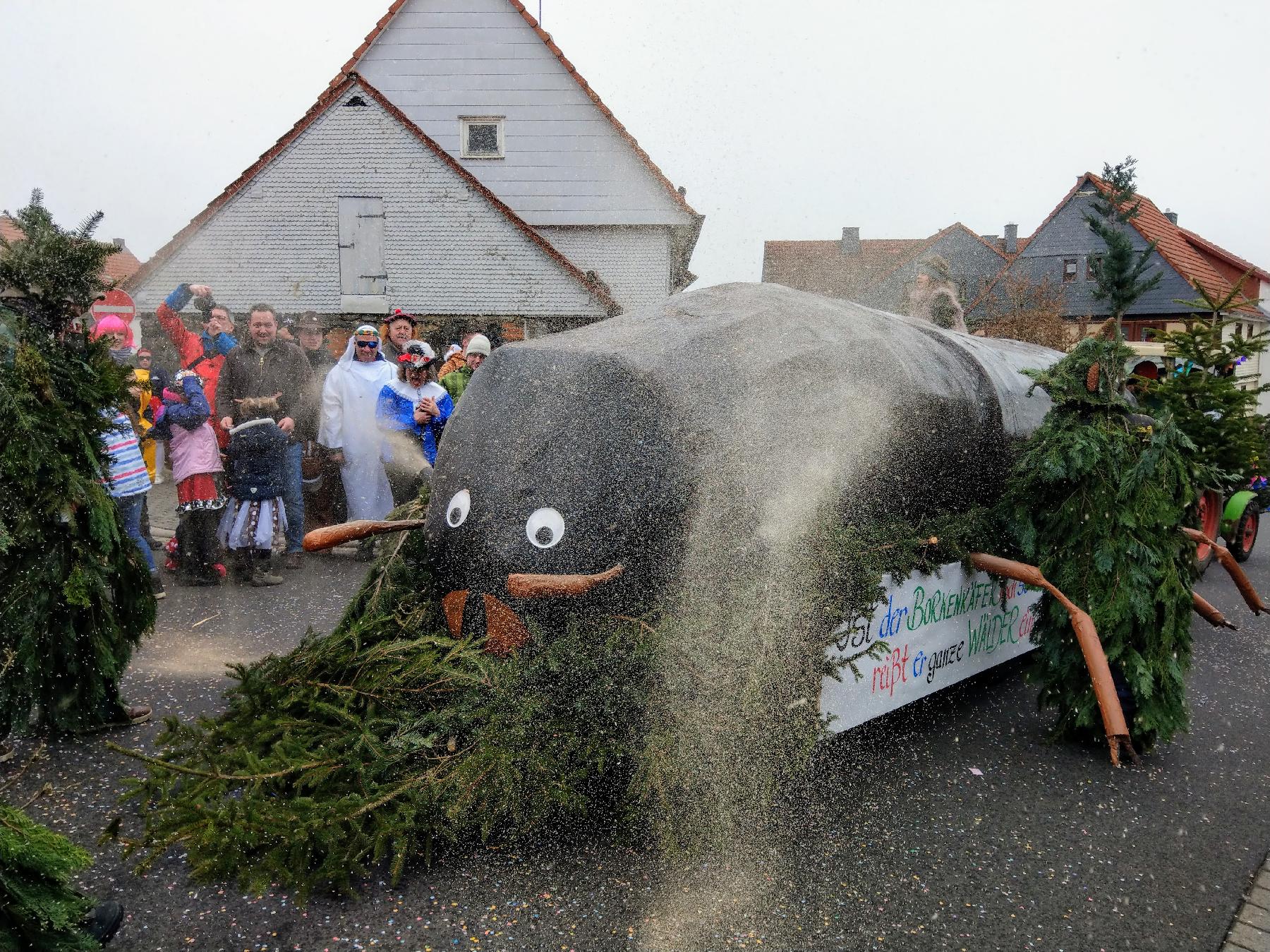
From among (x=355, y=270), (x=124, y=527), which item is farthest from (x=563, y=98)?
(x=124, y=527)

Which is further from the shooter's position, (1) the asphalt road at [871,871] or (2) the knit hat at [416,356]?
(2) the knit hat at [416,356]

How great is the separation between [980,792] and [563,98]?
1734cm

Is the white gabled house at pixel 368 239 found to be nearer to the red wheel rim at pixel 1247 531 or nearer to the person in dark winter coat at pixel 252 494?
the person in dark winter coat at pixel 252 494

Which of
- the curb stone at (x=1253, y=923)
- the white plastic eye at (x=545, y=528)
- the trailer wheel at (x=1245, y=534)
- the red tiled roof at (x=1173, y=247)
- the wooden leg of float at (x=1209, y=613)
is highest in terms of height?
the red tiled roof at (x=1173, y=247)

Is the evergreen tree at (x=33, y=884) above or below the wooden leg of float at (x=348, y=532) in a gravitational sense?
below

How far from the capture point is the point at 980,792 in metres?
3.77

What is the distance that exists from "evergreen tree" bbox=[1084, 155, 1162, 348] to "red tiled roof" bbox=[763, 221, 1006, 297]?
18.1ft

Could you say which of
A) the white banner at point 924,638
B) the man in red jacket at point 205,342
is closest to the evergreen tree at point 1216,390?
the white banner at point 924,638

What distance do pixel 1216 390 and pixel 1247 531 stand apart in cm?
461

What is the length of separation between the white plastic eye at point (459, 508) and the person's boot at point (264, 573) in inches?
164

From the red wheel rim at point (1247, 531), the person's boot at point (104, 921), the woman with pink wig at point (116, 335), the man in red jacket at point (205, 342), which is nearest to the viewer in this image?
the person's boot at point (104, 921)

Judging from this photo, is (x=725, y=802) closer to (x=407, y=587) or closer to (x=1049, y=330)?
(x=407, y=587)

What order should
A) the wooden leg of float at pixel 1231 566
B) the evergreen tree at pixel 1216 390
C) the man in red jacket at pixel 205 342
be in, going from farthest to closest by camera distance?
1. the man in red jacket at pixel 205 342
2. the evergreen tree at pixel 1216 390
3. the wooden leg of float at pixel 1231 566

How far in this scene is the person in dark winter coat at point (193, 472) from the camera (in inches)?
263
